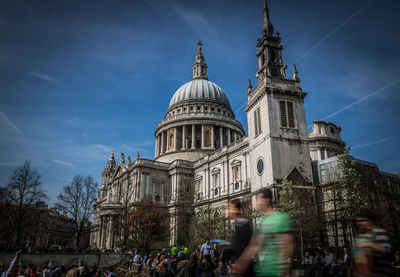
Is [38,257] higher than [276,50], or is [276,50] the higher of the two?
[276,50]

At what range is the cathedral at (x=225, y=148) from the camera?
38.2m

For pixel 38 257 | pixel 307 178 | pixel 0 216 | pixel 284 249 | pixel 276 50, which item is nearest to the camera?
pixel 284 249

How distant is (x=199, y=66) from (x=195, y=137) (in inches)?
1093

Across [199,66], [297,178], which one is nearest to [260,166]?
[297,178]

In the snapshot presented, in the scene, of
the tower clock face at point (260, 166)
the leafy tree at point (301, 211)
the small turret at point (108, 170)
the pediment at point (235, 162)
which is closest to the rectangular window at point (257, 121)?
the tower clock face at point (260, 166)

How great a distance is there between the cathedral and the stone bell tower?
0.38ft

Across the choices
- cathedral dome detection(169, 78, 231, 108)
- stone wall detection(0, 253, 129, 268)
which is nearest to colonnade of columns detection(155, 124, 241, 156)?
cathedral dome detection(169, 78, 231, 108)

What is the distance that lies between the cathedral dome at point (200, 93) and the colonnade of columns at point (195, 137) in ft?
30.0

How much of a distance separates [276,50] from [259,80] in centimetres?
517

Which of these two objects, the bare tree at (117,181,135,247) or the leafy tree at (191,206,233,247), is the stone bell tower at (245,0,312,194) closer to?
the leafy tree at (191,206,233,247)

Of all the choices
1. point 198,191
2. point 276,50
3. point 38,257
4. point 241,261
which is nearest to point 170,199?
point 198,191

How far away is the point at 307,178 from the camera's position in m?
37.2

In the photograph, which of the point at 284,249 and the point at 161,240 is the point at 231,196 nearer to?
the point at 161,240

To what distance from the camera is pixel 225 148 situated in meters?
51.9
